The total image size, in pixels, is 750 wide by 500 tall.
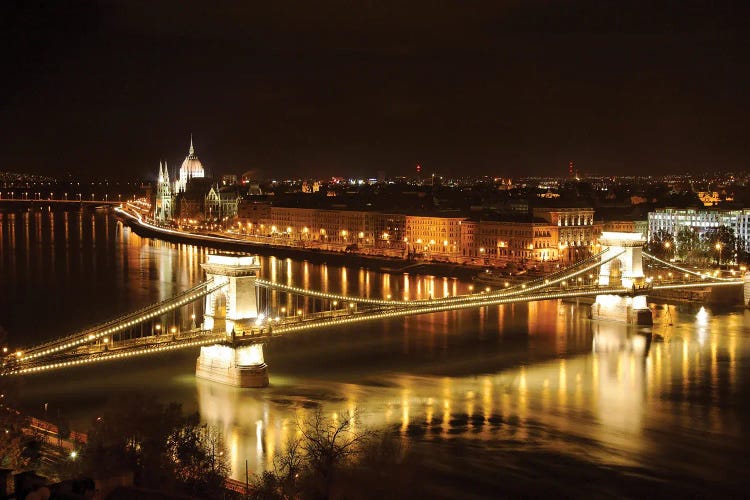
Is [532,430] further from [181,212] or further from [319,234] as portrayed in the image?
[181,212]

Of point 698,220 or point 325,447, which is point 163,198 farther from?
point 325,447

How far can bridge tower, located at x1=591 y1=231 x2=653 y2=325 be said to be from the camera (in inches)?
785

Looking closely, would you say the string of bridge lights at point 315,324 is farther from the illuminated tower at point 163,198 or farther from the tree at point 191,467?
the illuminated tower at point 163,198

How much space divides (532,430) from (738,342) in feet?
23.9

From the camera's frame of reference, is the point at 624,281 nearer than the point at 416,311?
No

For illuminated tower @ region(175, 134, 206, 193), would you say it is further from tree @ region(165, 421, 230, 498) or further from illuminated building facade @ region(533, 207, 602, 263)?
tree @ region(165, 421, 230, 498)

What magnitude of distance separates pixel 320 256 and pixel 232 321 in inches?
895

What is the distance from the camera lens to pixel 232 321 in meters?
13.2

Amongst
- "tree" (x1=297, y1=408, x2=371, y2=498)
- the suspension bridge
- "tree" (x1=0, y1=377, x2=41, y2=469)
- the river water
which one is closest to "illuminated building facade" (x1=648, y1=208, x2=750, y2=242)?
the river water

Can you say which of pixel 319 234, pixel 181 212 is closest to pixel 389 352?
pixel 319 234

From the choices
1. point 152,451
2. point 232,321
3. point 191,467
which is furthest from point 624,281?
point 152,451

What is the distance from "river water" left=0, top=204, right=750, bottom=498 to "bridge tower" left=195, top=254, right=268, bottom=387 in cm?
25

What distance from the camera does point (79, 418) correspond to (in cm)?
1108

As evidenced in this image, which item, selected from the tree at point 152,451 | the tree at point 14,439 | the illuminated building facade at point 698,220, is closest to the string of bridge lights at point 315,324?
the tree at point 14,439
